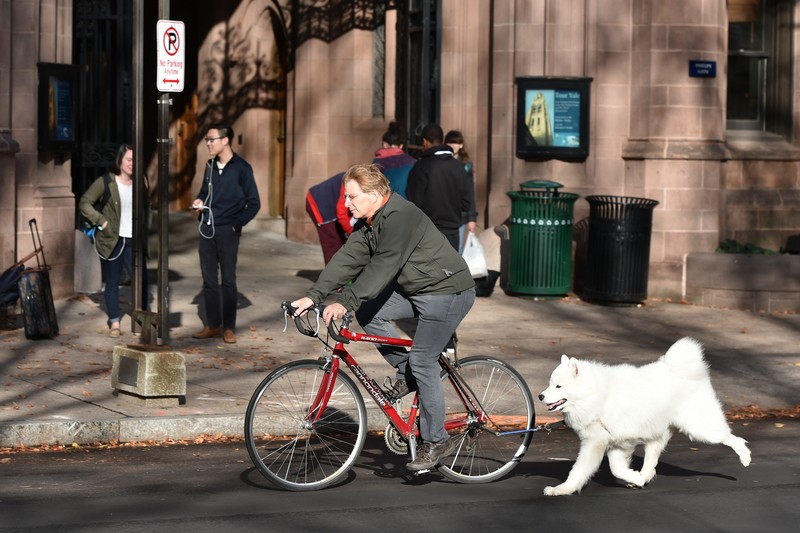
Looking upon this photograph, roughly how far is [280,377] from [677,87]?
33.3ft

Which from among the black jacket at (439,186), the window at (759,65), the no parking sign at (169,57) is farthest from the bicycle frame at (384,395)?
the window at (759,65)

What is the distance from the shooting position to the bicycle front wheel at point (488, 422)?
7988 mm

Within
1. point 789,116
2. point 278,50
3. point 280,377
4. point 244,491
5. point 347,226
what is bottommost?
point 244,491

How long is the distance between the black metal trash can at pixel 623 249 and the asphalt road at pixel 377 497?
664 cm

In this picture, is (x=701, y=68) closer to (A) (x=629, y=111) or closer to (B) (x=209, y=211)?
(A) (x=629, y=111)

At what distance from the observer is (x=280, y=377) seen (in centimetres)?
752

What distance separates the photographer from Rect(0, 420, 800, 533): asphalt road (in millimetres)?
6855

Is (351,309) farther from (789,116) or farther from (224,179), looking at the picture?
(789,116)

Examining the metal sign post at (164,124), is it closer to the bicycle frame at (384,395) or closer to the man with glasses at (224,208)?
the man with glasses at (224,208)

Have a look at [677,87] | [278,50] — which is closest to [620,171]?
[677,87]

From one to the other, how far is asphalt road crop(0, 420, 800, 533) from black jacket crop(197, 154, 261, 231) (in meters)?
3.77

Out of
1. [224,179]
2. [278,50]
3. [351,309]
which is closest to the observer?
[351,309]

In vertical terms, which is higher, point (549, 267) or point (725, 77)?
point (725, 77)

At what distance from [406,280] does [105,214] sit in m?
5.80
